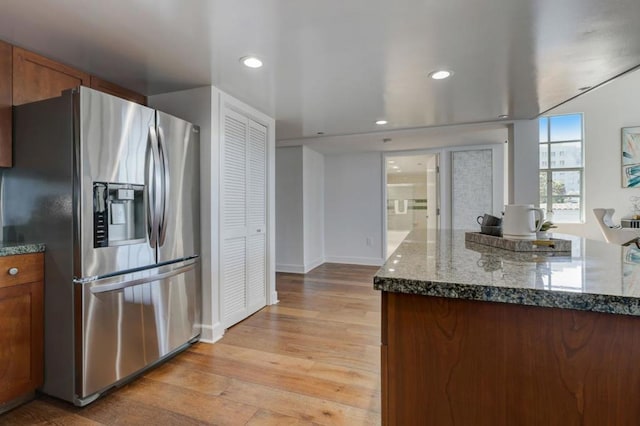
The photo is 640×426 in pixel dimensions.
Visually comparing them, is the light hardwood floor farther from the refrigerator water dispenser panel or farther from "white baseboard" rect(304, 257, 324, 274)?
"white baseboard" rect(304, 257, 324, 274)

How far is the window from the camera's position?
21.7 ft

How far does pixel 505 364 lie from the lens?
2.46ft

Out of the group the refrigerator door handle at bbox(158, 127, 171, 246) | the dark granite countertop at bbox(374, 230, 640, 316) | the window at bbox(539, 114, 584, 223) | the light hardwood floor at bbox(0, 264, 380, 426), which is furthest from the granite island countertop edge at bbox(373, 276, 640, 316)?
the window at bbox(539, 114, 584, 223)

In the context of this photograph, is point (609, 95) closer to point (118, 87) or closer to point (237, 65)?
point (237, 65)

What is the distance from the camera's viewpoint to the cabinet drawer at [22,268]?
1.59 meters

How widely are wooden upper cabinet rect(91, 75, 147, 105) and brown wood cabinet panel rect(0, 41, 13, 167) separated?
0.50 m

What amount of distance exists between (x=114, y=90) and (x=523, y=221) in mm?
2972

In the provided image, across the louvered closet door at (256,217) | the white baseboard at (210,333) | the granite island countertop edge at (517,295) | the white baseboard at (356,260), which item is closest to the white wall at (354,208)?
the white baseboard at (356,260)

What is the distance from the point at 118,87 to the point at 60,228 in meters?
1.37

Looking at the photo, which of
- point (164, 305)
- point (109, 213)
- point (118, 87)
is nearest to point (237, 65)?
point (118, 87)

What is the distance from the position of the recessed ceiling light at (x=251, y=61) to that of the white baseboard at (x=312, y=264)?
3445 millimetres

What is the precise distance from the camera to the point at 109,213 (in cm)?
177

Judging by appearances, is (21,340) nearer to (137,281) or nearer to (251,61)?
(137,281)

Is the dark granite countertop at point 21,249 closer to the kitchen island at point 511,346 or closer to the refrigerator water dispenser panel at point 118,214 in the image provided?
the refrigerator water dispenser panel at point 118,214
